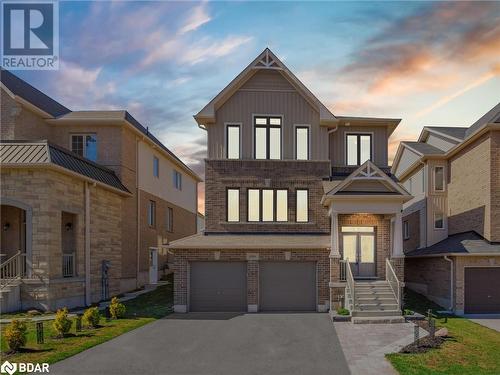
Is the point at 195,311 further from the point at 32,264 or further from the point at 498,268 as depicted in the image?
the point at 498,268

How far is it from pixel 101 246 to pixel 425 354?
16.6 m

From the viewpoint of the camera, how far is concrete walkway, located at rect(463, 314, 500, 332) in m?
17.4

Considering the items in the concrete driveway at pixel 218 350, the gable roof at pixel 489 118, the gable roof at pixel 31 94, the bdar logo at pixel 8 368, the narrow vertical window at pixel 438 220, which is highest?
the gable roof at pixel 31 94

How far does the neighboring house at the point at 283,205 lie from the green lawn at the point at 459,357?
4.97m

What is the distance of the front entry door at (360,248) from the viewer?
2134 centimetres

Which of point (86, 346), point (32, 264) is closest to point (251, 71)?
point (32, 264)

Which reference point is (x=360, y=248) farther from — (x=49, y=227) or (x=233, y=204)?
(x=49, y=227)

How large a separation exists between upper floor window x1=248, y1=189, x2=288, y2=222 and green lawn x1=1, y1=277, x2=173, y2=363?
6.29 m

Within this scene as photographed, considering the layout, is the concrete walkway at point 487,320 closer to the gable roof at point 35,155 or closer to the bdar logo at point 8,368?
the bdar logo at point 8,368

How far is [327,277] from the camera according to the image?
20047mm

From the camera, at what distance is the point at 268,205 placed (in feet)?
71.9

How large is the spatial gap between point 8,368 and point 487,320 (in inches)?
717

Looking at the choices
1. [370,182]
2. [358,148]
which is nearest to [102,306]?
[370,182]

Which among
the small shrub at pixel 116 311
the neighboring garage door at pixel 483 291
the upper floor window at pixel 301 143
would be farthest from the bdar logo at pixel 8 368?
the neighboring garage door at pixel 483 291
